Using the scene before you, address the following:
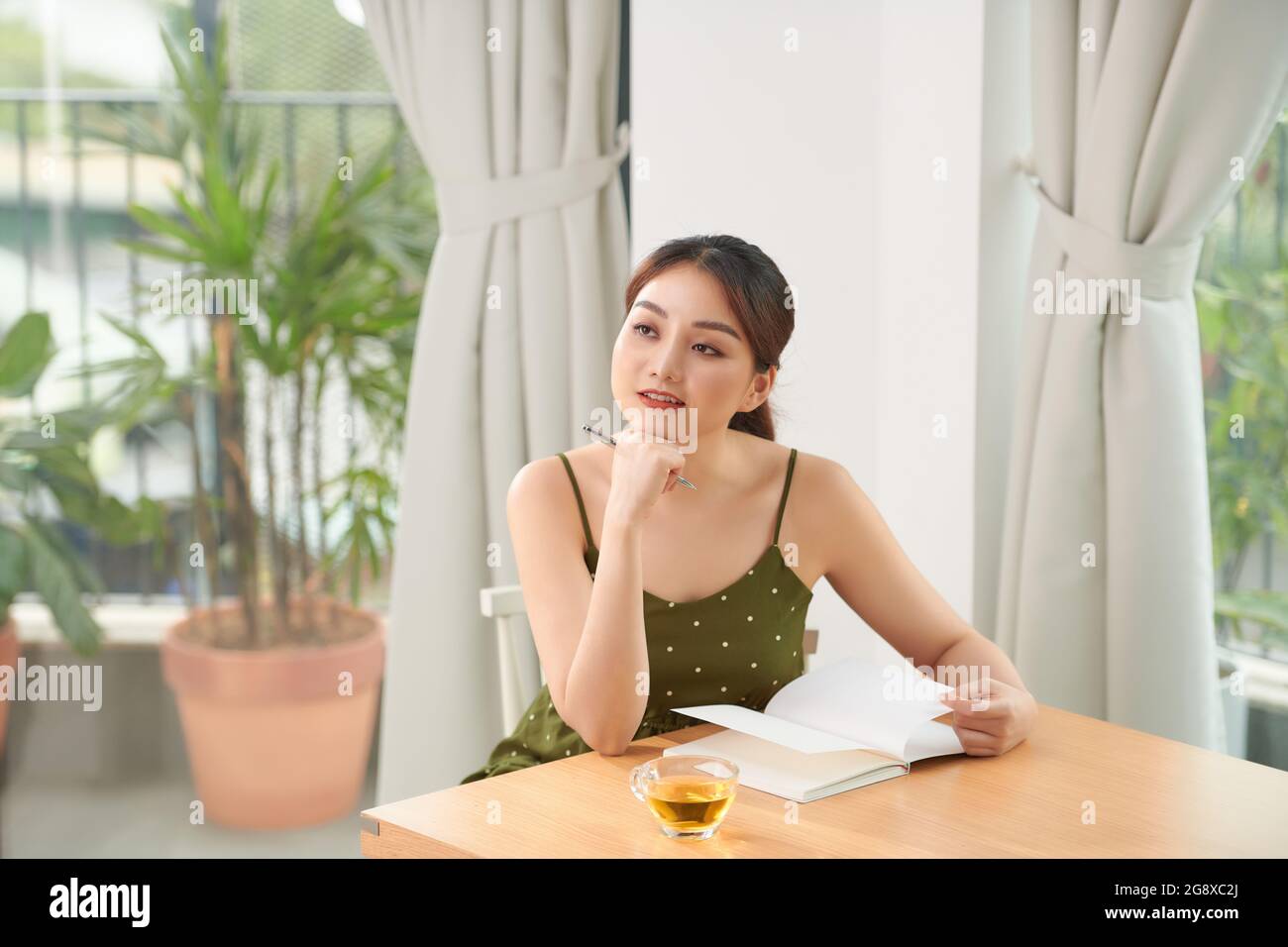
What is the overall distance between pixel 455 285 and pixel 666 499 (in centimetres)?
102

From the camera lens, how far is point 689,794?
1.16 meters

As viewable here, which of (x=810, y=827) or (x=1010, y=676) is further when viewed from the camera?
(x=1010, y=676)

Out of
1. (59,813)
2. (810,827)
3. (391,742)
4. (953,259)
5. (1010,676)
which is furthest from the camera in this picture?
(59,813)

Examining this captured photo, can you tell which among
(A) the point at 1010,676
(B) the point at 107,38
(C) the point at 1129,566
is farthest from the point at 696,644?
(B) the point at 107,38

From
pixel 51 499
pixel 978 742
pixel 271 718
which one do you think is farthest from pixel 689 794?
pixel 51 499

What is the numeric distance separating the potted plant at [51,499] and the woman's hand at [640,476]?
5.81 ft

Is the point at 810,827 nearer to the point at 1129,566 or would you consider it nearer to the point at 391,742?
the point at 1129,566

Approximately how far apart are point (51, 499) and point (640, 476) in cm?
208

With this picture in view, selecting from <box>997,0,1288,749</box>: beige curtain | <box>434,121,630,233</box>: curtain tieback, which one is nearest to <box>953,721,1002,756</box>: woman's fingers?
<box>997,0,1288,749</box>: beige curtain

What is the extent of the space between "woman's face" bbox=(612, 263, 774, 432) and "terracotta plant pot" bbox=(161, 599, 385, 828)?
66.5 inches

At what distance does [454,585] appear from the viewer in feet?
8.45

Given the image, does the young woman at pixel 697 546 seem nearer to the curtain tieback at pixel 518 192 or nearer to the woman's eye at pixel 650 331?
the woman's eye at pixel 650 331

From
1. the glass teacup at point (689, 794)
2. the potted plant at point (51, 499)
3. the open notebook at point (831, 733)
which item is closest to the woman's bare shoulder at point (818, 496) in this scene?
the open notebook at point (831, 733)
